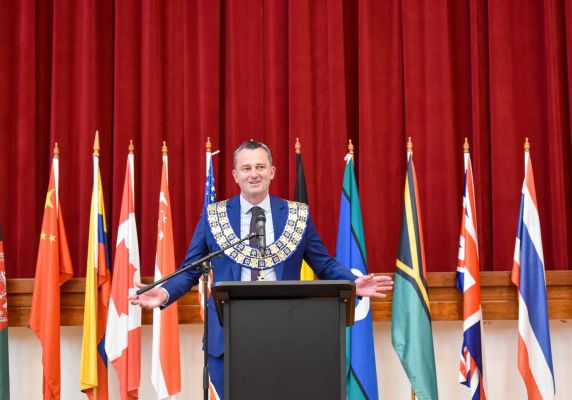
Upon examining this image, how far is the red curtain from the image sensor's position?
518cm

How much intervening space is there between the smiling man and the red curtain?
1768 millimetres

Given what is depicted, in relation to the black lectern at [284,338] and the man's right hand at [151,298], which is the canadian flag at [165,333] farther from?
the black lectern at [284,338]

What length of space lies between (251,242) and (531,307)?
7.04 feet

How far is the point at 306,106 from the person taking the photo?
17.3 feet

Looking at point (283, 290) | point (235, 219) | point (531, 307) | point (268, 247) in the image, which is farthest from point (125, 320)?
point (531, 307)

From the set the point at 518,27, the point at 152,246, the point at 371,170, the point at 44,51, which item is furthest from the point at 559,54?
the point at 44,51

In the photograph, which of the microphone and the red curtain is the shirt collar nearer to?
the microphone

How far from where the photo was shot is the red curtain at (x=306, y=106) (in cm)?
518

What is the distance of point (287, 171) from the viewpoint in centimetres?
528

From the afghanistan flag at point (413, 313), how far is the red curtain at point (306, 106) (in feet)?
1.69

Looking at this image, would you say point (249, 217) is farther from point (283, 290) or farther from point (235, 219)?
point (283, 290)

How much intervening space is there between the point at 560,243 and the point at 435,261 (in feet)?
2.74

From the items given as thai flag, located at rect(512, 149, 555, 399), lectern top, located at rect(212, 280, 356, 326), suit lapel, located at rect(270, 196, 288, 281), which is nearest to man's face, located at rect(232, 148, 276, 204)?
suit lapel, located at rect(270, 196, 288, 281)

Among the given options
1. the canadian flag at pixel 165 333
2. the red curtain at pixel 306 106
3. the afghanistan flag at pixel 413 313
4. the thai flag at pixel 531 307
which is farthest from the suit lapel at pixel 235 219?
the thai flag at pixel 531 307
